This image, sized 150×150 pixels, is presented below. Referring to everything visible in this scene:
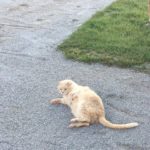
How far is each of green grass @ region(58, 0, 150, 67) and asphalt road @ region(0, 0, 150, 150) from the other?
232 millimetres

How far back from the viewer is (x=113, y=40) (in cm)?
866

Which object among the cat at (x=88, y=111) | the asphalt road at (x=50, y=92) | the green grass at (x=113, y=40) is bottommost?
the green grass at (x=113, y=40)

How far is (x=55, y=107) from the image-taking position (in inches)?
241

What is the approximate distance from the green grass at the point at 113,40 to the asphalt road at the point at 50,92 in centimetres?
23

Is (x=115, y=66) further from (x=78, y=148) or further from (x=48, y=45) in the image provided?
(x=78, y=148)

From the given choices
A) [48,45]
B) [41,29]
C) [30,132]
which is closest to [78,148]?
[30,132]

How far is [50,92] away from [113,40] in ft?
8.00

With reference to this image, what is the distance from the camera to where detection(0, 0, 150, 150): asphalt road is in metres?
5.34

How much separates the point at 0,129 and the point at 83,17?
5425mm

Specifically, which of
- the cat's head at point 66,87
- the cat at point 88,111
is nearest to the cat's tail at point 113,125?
the cat at point 88,111

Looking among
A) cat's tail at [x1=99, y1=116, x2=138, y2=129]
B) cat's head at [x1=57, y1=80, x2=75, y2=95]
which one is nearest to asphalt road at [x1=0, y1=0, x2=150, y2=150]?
cat's tail at [x1=99, y1=116, x2=138, y2=129]

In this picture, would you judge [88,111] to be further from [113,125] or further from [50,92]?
[50,92]

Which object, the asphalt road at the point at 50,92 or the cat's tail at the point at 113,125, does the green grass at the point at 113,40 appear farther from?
the cat's tail at the point at 113,125

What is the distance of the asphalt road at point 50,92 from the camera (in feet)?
17.5
